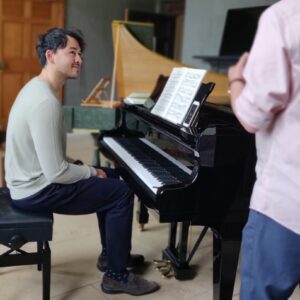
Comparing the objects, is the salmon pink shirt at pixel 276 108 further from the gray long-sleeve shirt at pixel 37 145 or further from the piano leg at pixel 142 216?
the piano leg at pixel 142 216

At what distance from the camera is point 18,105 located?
184cm

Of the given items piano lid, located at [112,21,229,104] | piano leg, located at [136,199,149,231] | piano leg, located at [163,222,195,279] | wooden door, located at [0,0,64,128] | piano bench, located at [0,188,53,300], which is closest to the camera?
piano bench, located at [0,188,53,300]

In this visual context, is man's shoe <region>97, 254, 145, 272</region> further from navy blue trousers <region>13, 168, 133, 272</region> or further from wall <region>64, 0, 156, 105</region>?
wall <region>64, 0, 156, 105</region>

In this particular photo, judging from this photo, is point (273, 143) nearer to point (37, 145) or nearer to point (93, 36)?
point (37, 145)

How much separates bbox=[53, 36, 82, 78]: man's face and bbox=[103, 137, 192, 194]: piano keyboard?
1.69 ft

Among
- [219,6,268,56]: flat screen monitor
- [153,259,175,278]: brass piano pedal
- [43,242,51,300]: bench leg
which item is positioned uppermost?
[219,6,268,56]: flat screen monitor

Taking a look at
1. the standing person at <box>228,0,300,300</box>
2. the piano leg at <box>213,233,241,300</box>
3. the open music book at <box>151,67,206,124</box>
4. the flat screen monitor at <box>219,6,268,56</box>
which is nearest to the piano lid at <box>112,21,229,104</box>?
the open music book at <box>151,67,206,124</box>

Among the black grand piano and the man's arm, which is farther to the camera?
the man's arm

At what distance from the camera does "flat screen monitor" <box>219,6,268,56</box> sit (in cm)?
545

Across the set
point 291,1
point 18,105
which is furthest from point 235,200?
point 18,105

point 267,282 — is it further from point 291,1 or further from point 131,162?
point 131,162

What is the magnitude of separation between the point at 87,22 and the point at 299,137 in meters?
6.11

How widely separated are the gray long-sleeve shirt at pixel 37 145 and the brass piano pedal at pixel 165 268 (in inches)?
30.3

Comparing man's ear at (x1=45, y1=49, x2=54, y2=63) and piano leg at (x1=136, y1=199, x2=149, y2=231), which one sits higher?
man's ear at (x1=45, y1=49, x2=54, y2=63)
